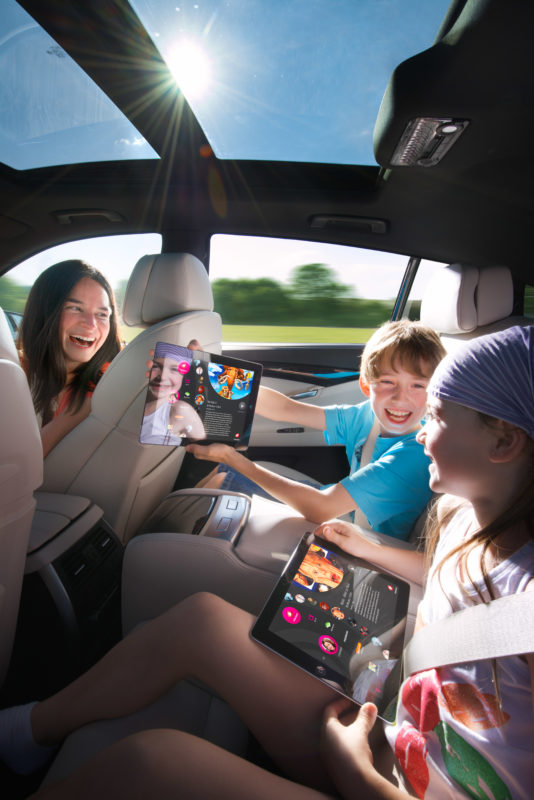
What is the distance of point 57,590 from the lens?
4.23 feet

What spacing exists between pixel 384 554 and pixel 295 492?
0.36 meters

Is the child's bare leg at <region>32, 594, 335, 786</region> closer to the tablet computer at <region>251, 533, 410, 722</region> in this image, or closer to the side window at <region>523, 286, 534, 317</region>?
the tablet computer at <region>251, 533, 410, 722</region>

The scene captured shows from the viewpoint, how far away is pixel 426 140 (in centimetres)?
147

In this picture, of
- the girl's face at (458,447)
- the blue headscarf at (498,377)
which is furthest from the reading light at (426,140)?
the girl's face at (458,447)

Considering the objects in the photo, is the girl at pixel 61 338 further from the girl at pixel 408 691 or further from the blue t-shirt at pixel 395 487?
the blue t-shirt at pixel 395 487

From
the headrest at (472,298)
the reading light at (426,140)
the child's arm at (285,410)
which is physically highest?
the reading light at (426,140)

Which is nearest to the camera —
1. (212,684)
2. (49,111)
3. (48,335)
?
(212,684)

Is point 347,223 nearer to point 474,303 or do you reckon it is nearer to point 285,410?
point 474,303

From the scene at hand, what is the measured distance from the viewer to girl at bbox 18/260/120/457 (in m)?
1.75

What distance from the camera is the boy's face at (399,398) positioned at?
1380mm

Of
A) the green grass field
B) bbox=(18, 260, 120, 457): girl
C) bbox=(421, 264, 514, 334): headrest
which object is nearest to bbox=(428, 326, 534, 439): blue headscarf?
bbox=(421, 264, 514, 334): headrest

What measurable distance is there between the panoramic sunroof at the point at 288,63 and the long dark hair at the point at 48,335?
3.41 feet

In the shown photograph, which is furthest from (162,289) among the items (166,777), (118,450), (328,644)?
(166,777)

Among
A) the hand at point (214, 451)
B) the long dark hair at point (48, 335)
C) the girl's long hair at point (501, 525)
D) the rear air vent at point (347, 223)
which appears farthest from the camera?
the rear air vent at point (347, 223)
